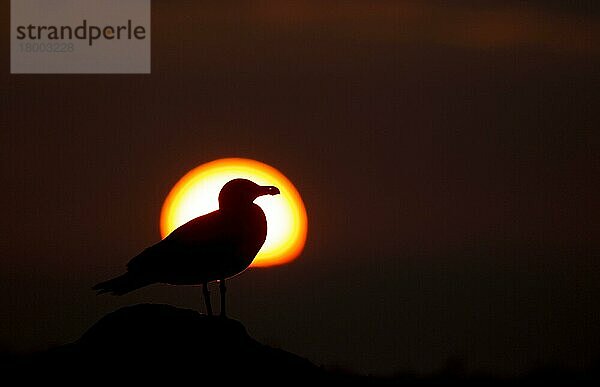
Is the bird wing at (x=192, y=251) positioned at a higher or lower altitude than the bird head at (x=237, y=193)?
lower

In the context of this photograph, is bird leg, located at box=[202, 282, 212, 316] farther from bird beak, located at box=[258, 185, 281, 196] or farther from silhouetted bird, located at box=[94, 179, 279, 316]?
bird beak, located at box=[258, 185, 281, 196]

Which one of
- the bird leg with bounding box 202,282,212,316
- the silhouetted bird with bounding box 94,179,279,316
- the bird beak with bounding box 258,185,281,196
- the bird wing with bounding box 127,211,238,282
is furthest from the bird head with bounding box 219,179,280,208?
the bird leg with bounding box 202,282,212,316

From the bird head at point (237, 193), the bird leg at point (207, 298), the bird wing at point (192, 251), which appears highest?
the bird head at point (237, 193)

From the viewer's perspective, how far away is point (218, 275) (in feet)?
56.9

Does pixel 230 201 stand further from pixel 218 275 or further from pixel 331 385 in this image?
pixel 331 385

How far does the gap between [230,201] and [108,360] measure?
3421 mm

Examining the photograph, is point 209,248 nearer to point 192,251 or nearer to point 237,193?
point 192,251

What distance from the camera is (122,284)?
56.9 ft

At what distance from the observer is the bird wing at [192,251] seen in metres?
17.0

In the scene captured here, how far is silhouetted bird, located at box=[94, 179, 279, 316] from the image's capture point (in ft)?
55.9

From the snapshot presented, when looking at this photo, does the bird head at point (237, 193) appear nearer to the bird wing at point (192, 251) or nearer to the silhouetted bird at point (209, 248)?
the silhouetted bird at point (209, 248)

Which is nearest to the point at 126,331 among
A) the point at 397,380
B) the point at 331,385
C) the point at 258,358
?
the point at 258,358

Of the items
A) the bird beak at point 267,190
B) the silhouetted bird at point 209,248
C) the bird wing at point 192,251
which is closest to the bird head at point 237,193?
the silhouetted bird at point 209,248

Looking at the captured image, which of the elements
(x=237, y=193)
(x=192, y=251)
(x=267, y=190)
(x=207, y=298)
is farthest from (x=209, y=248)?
(x=267, y=190)
